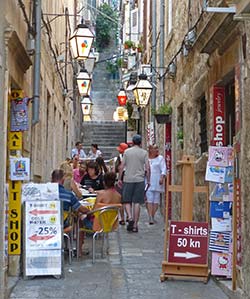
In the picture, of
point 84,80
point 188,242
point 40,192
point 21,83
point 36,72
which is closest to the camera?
point 188,242

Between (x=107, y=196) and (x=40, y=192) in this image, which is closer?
(x=40, y=192)

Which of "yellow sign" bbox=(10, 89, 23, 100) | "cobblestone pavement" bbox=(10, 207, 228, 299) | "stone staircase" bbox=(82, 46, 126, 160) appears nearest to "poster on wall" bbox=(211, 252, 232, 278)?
"cobblestone pavement" bbox=(10, 207, 228, 299)

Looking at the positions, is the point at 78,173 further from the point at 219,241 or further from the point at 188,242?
the point at 219,241

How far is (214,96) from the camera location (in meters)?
8.25

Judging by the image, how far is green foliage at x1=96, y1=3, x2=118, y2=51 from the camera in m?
47.5

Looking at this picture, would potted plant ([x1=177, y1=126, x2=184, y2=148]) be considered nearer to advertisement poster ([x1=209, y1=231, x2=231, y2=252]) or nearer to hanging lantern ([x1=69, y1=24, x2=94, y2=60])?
hanging lantern ([x1=69, y1=24, x2=94, y2=60])

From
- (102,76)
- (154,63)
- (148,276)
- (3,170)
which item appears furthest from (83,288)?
(102,76)

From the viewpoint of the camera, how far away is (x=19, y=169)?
7965mm

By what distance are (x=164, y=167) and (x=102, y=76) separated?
103ft

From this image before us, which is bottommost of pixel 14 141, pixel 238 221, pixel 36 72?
pixel 238 221

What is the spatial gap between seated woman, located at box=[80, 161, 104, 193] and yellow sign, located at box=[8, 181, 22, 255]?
434cm

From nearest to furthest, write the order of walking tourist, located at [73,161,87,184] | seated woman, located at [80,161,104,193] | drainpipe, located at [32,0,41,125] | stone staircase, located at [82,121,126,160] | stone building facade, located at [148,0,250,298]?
stone building facade, located at [148,0,250,298] < drainpipe, located at [32,0,41,125] < seated woman, located at [80,161,104,193] < walking tourist, located at [73,161,87,184] < stone staircase, located at [82,121,126,160]

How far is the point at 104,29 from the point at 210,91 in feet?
134

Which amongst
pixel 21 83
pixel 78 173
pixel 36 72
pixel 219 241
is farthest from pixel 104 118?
pixel 219 241
